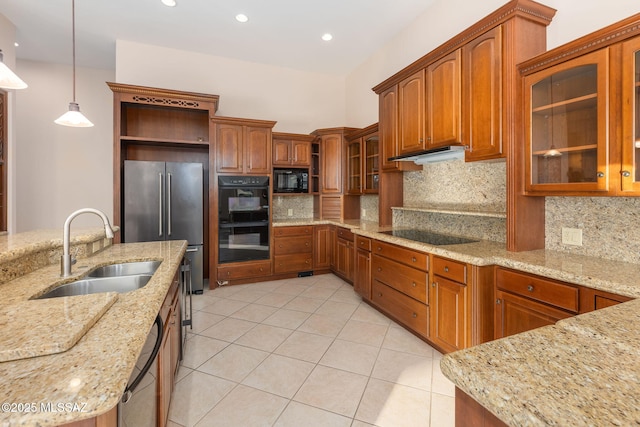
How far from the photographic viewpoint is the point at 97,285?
1586mm

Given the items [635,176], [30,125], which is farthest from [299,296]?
[30,125]

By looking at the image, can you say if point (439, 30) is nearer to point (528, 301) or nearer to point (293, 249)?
point (528, 301)

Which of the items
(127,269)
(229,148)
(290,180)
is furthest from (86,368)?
(290,180)

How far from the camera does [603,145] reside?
1.58 metres

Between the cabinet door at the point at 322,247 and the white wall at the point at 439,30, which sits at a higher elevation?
the white wall at the point at 439,30

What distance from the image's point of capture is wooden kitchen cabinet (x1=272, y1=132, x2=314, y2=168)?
4440 mm

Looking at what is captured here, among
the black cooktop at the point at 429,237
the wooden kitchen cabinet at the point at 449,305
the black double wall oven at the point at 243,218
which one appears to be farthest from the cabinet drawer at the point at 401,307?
the black double wall oven at the point at 243,218

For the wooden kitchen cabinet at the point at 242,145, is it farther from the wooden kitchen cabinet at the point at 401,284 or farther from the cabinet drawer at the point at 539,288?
the cabinet drawer at the point at 539,288

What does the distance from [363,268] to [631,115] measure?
8.08ft

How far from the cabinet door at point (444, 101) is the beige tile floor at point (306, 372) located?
1840 millimetres

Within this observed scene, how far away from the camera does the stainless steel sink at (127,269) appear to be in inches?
71.0

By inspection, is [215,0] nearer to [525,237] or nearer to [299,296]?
[299,296]

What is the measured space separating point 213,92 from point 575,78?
14.2 ft

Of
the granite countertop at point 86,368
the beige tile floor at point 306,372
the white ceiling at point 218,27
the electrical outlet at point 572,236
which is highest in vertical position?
the white ceiling at point 218,27
